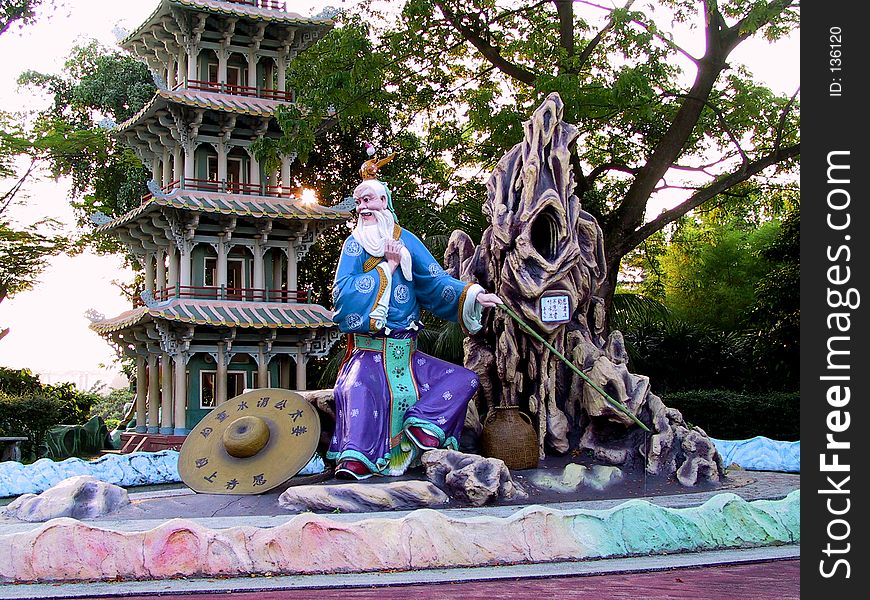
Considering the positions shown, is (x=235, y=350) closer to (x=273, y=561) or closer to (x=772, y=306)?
(x=772, y=306)

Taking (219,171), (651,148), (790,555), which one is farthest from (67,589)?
(219,171)

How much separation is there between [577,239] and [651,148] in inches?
399

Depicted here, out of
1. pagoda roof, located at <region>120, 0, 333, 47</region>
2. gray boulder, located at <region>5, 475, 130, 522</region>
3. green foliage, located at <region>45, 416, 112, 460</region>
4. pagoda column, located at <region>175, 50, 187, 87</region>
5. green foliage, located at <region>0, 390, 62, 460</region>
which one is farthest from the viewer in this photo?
pagoda column, located at <region>175, 50, 187, 87</region>

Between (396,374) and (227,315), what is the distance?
12506 millimetres

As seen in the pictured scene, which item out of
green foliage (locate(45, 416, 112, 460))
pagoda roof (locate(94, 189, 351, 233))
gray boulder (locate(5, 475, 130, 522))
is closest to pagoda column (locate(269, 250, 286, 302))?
pagoda roof (locate(94, 189, 351, 233))

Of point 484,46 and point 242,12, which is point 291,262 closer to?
point 242,12

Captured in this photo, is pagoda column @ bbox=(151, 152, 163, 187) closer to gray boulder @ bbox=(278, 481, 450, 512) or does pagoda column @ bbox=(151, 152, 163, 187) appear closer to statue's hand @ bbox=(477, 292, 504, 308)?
statue's hand @ bbox=(477, 292, 504, 308)

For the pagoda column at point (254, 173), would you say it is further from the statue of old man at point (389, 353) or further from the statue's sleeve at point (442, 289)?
the statue's sleeve at point (442, 289)

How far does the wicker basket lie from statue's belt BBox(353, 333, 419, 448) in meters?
0.88

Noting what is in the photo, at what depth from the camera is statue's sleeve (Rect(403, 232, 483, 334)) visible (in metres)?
10.1

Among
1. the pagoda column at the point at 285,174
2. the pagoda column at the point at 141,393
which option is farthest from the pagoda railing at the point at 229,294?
the pagoda column at the point at 285,174

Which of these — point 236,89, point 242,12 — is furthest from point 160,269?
point 242,12

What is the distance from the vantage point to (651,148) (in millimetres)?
20281

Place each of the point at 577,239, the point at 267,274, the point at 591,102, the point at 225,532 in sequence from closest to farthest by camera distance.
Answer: the point at 225,532 < the point at 577,239 < the point at 591,102 < the point at 267,274
